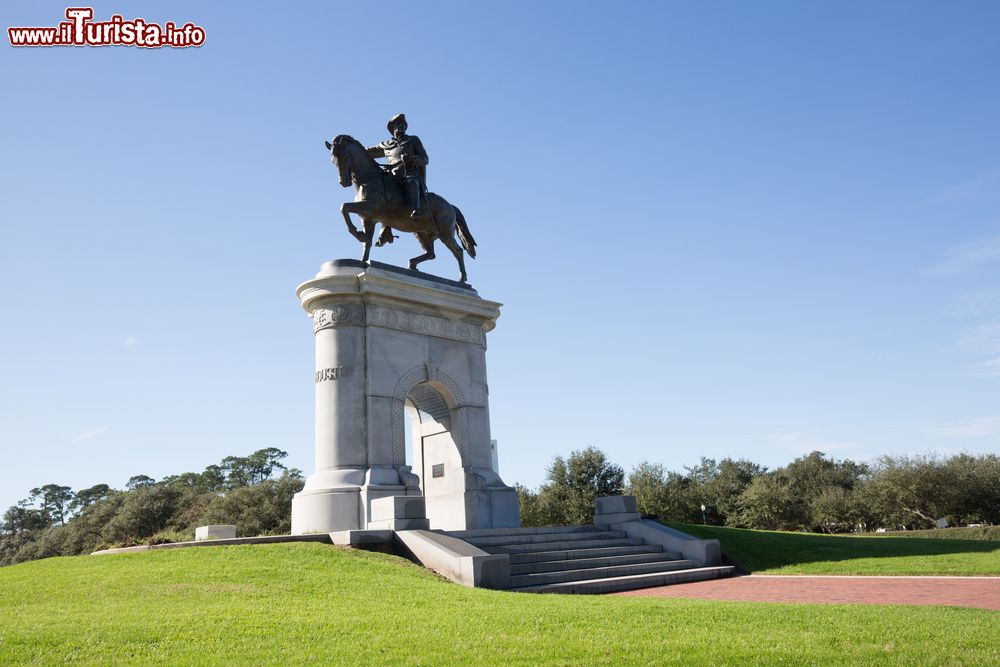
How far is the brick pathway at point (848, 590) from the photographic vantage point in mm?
11703

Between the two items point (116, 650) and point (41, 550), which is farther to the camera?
point (41, 550)

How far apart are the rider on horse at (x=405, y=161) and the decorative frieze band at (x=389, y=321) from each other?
2.97m

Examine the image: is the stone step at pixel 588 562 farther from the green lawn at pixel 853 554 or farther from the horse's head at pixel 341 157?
the horse's head at pixel 341 157

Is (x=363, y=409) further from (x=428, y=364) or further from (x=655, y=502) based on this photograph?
(x=655, y=502)

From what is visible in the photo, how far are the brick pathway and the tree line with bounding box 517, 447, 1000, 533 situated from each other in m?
28.3

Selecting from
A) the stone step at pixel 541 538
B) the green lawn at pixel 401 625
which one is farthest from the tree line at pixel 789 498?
A: the green lawn at pixel 401 625

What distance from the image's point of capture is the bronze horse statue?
21.5 meters

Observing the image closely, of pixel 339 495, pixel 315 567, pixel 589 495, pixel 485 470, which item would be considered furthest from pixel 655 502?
pixel 315 567

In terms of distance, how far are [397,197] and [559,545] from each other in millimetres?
11305

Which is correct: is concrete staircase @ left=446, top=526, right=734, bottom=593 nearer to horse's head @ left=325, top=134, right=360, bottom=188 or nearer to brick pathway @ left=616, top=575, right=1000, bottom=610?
brick pathway @ left=616, top=575, right=1000, bottom=610

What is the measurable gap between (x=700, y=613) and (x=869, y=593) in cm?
503

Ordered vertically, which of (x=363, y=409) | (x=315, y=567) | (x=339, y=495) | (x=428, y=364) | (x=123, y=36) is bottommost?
(x=315, y=567)

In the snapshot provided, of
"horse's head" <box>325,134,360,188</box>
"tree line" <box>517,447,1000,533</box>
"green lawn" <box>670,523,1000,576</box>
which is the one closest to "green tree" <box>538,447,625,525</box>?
"tree line" <box>517,447,1000,533</box>

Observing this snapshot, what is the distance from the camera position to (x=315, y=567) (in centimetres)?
1289
